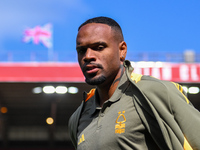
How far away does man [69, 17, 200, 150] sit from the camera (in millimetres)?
1989

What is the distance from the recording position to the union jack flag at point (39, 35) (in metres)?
24.0

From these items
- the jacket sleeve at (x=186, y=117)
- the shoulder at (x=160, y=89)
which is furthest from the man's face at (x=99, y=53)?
the jacket sleeve at (x=186, y=117)

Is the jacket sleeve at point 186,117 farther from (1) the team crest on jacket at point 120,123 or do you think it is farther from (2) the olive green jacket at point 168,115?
(1) the team crest on jacket at point 120,123

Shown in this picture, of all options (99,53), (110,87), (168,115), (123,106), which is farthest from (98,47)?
(168,115)

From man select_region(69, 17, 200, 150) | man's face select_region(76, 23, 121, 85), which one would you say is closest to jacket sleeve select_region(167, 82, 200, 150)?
man select_region(69, 17, 200, 150)

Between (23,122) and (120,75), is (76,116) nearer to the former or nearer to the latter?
(120,75)

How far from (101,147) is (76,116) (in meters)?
0.55

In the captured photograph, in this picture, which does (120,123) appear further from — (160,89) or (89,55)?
(89,55)

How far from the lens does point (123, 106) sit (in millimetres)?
2205

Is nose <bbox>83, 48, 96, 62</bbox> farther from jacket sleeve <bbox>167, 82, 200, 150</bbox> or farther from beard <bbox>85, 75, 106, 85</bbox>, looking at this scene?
jacket sleeve <bbox>167, 82, 200, 150</bbox>

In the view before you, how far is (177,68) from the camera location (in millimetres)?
16922

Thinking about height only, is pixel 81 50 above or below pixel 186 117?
above

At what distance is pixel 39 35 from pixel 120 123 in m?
22.9

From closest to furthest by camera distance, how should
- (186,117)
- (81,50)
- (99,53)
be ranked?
(186,117)
(99,53)
(81,50)
